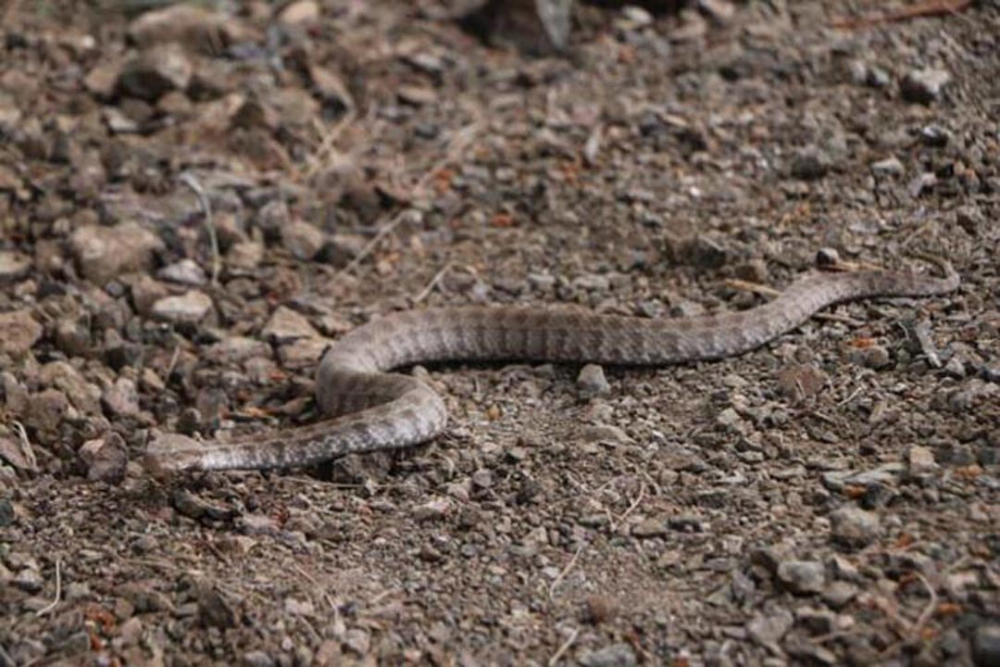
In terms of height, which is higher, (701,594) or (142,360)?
(701,594)

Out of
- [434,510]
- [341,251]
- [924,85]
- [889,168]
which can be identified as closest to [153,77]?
[341,251]

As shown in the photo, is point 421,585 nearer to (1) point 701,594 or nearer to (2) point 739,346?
(1) point 701,594

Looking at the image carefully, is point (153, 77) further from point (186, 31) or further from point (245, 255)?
point (245, 255)

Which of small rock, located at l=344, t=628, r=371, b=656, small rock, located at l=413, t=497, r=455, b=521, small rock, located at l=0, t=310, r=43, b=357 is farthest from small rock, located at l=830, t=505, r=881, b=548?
small rock, located at l=0, t=310, r=43, b=357

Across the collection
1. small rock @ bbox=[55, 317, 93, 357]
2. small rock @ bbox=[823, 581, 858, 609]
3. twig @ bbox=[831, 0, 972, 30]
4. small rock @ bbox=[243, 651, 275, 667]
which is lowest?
small rock @ bbox=[55, 317, 93, 357]

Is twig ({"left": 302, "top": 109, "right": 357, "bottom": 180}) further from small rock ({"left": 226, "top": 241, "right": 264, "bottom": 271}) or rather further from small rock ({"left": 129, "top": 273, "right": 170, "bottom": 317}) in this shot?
small rock ({"left": 129, "top": 273, "right": 170, "bottom": 317})

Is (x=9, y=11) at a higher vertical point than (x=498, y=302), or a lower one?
higher

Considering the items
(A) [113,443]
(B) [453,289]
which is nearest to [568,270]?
(B) [453,289]
